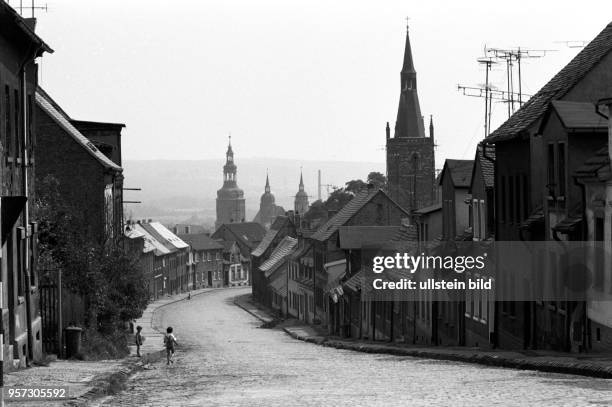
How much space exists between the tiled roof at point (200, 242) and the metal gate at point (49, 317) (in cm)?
13351

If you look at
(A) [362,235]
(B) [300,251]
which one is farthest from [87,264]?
(B) [300,251]

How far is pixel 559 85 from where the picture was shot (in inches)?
1213

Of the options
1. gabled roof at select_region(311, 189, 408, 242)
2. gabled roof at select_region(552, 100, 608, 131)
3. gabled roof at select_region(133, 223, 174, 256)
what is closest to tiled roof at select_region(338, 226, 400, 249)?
gabled roof at select_region(311, 189, 408, 242)

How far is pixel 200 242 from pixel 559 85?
13841 cm

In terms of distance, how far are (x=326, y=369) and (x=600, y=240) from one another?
6.15m

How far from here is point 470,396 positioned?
15.5 meters

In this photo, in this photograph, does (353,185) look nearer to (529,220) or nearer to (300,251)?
(300,251)

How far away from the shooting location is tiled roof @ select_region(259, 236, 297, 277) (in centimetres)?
9896

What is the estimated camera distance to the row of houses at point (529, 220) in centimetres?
2361

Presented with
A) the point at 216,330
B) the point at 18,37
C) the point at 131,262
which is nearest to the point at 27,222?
the point at 18,37

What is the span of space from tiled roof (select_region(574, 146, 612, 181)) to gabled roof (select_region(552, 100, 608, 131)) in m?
0.96

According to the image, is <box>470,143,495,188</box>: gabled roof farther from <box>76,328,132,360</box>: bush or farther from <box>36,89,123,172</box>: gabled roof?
<box>36,89,123,172</box>: gabled roof

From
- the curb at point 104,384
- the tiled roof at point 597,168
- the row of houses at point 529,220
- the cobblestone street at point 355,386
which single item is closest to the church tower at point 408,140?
the row of houses at point 529,220

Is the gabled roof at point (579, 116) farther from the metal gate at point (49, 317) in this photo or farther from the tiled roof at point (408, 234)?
the tiled roof at point (408, 234)
